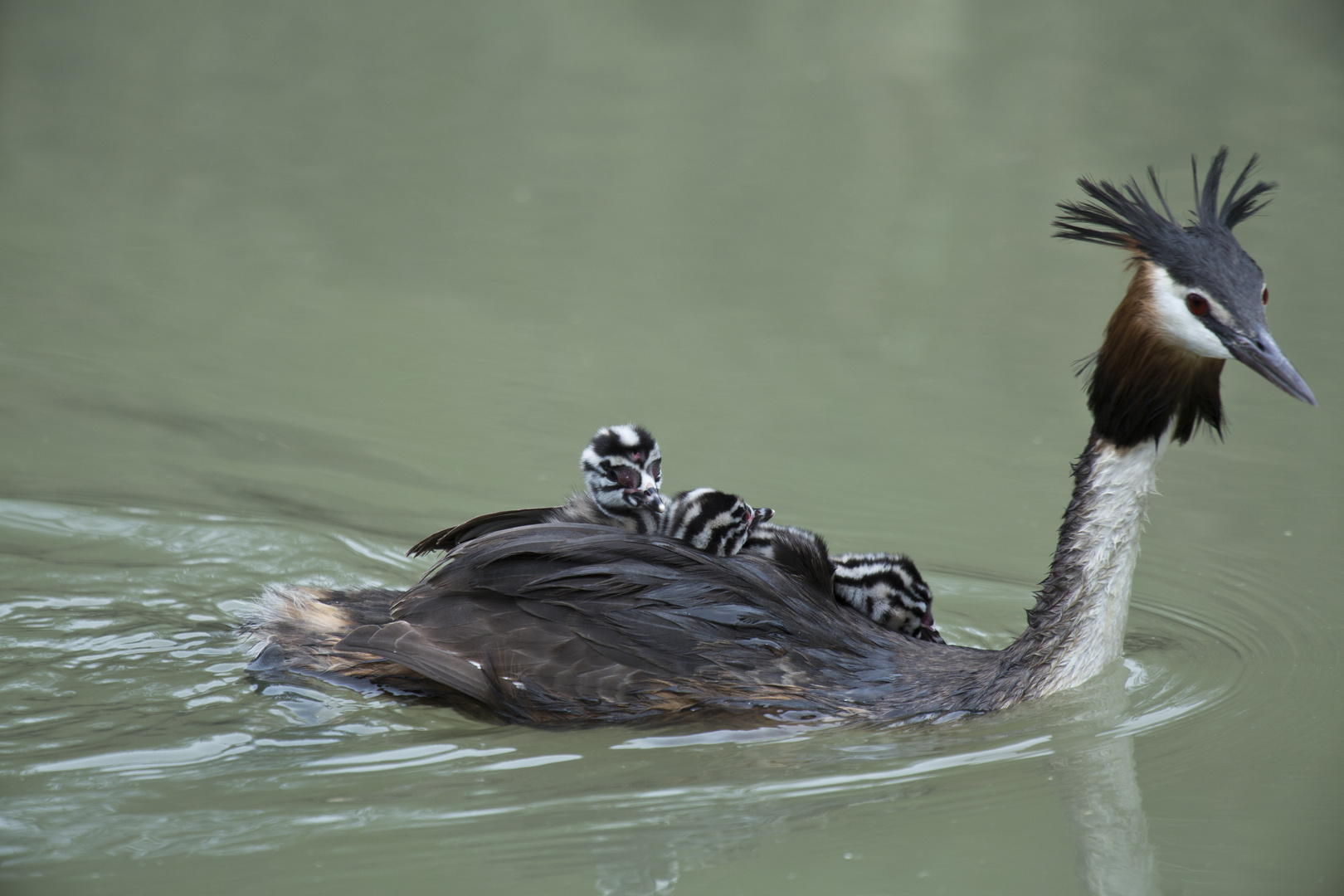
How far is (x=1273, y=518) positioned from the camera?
6.21m

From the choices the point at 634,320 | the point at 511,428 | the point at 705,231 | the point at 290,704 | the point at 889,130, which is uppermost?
the point at 889,130

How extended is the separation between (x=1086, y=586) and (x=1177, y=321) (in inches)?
36.3

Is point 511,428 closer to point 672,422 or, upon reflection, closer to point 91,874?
point 672,422

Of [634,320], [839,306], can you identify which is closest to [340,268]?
[634,320]

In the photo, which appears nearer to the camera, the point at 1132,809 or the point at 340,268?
the point at 1132,809

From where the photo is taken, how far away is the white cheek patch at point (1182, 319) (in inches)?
164

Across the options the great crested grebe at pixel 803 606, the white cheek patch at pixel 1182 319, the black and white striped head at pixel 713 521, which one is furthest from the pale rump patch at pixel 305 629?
the white cheek patch at pixel 1182 319

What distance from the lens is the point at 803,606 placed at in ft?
14.7

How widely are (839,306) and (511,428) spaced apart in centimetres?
272

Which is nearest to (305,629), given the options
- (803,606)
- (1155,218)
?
(803,606)

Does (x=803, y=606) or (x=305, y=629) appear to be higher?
(x=803, y=606)

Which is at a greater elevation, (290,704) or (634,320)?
(634,320)

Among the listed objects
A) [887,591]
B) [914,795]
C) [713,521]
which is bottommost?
[914,795]

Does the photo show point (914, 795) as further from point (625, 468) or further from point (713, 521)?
point (625, 468)
